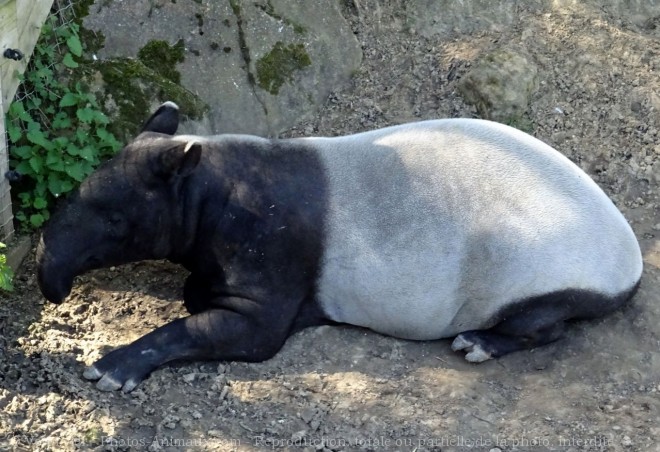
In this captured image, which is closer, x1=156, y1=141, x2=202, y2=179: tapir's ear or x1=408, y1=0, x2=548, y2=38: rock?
x1=156, y1=141, x2=202, y2=179: tapir's ear

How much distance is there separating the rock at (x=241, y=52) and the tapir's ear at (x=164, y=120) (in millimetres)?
848

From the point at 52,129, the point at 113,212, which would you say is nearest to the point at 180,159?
the point at 113,212

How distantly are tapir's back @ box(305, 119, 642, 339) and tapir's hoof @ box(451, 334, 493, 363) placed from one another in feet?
0.43

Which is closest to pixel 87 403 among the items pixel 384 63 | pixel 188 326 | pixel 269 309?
pixel 188 326

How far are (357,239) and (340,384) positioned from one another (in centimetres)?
98

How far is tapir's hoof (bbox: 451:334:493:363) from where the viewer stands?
5957 mm

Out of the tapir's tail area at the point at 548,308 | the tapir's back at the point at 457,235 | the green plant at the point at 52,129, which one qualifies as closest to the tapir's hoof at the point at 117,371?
the tapir's back at the point at 457,235

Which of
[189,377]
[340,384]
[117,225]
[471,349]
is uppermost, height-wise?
[117,225]

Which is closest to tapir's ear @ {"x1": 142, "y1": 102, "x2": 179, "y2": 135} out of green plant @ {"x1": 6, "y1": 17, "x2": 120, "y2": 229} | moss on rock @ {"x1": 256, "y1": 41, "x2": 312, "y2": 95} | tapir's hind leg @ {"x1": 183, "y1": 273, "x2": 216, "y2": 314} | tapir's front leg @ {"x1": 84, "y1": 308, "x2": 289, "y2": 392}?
green plant @ {"x1": 6, "y1": 17, "x2": 120, "y2": 229}

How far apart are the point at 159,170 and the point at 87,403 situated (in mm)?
1520

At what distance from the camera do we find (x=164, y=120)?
20.4 feet

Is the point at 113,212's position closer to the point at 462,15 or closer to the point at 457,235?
the point at 457,235

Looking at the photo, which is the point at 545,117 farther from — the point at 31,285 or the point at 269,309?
the point at 31,285

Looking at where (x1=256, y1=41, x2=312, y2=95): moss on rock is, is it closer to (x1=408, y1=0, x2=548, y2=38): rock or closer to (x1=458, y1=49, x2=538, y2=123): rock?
(x1=408, y1=0, x2=548, y2=38): rock
